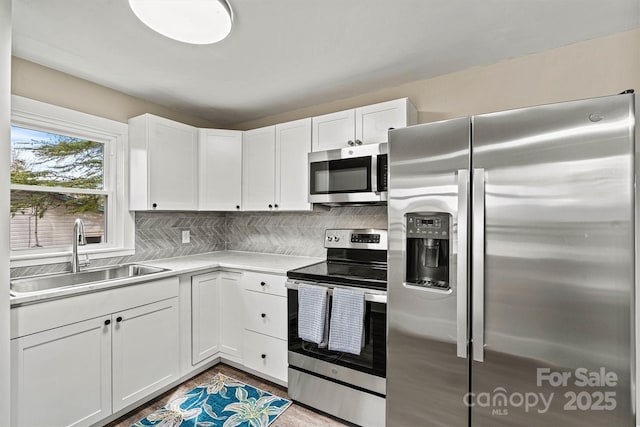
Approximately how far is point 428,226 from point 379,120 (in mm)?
1053

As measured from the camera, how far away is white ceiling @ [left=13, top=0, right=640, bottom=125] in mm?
1589

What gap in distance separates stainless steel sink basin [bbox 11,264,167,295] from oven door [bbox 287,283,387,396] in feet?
3.88

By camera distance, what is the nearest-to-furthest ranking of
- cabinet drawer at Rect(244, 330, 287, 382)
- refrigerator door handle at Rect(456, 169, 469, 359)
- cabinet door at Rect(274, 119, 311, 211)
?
refrigerator door handle at Rect(456, 169, 469, 359)
cabinet drawer at Rect(244, 330, 287, 382)
cabinet door at Rect(274, 119, 311, 211)

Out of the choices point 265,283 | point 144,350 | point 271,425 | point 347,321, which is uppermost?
point 265,283

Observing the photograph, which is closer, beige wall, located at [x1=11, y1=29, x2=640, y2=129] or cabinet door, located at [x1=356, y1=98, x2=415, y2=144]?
beige wall, located at [x1=11, y1=29, x2=640, y2=129]

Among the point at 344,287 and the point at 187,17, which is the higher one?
the point at 187,17

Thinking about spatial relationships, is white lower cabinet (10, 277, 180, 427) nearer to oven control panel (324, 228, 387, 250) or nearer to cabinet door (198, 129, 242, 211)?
cabinet door (198, 129, 242, 211)

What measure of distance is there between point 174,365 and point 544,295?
8.06 ft

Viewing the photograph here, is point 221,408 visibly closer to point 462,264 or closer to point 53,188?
point 462,264

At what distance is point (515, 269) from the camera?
1.38 m

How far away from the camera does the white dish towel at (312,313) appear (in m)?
2.02

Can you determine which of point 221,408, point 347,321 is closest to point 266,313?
point 221,408

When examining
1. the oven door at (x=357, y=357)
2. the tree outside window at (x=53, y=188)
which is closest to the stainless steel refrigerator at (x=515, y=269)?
the oven door at (x=357, y=357)

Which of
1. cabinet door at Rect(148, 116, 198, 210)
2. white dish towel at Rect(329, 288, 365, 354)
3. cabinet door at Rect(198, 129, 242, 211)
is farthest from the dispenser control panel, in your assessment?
cabinet door at Rect(148, 116, 198, 210)
